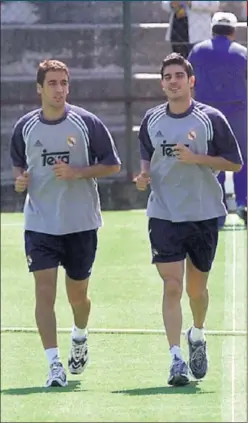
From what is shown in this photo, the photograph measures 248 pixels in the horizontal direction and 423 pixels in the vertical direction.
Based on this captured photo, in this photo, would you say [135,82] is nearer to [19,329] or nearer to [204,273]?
[19,329]

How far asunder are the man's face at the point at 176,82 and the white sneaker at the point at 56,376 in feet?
4.92

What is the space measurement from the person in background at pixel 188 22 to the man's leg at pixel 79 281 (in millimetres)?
7396

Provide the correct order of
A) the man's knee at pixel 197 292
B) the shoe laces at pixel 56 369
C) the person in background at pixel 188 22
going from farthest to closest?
the person in background at pixel 188 22 < the man's knee at pixel 197 292 < the shoe laces at pixel 56 369

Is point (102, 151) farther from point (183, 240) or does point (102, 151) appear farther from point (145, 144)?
point (183, 240)

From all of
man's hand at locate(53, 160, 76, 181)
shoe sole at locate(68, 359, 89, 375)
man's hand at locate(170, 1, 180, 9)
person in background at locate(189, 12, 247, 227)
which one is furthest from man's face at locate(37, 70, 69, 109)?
man's hand at locate(170, 1, 180, 9)

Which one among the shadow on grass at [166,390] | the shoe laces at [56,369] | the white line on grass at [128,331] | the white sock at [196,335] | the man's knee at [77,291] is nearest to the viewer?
the shadow on grass at [166,390]

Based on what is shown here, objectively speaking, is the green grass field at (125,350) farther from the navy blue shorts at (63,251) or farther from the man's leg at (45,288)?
the navy blue shorts at (63,251)

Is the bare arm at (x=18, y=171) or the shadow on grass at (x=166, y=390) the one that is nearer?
the shadow on grass at (x=166, y=390)

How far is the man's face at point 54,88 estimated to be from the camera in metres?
7.18

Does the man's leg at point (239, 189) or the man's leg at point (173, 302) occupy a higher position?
the man's leg at point (173, 302)

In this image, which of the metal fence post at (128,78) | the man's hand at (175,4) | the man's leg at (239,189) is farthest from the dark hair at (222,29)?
the metal fence post at (128,78)

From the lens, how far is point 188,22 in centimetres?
1497

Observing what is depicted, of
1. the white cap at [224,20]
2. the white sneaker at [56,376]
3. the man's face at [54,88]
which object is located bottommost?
the white sneaker at [56,376]

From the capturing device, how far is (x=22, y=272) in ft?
36.3
